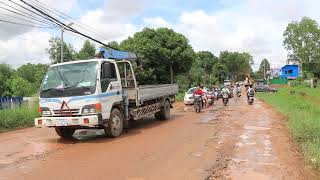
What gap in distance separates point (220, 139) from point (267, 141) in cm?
135

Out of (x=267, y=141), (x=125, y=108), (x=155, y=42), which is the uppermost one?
(x=155, y=42)

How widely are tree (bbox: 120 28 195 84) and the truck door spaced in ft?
91.7

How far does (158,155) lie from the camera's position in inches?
414

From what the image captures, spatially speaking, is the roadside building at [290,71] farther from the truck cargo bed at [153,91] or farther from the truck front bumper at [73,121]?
the truck front bumper at [73,121]

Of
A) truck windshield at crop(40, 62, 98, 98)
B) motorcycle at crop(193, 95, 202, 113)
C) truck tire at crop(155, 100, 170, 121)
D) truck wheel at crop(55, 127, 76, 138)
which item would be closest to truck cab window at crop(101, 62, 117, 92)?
truck windshield at crop(40, 62, 98, 98)

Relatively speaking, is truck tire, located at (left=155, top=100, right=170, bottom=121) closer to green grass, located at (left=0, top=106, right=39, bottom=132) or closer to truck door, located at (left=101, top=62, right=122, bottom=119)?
truck door, located at (left=101, top=62, right=122, bottom=119)

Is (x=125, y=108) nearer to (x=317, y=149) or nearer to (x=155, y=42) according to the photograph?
(x=317, y=149)

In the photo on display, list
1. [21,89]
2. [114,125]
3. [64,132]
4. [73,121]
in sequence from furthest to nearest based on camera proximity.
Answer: [21,89]
[64,132]
[114,125]
[73,121]

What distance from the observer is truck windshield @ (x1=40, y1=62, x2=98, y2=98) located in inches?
511

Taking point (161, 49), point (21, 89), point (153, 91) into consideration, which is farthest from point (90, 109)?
point (21, 89)

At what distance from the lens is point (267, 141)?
12.8 metres

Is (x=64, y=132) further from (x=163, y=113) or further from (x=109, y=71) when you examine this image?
(x=163, y=113)

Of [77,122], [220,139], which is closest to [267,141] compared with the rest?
[220,139]

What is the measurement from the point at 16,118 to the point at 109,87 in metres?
6.70
